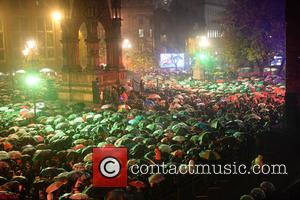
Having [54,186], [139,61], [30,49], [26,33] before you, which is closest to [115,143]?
[54,186]

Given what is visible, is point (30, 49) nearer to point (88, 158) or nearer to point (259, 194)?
point (88, 158)

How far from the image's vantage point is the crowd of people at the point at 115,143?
31.7 feet

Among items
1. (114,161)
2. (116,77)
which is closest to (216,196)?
(114,161)

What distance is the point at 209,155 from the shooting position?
11.1 m

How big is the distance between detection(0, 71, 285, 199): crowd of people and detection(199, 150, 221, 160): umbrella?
0.03 meters

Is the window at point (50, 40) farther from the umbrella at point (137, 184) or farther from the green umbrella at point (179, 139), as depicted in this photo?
the umbrella at point (137, 184)

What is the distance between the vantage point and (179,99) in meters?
23.7

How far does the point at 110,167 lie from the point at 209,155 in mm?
2722

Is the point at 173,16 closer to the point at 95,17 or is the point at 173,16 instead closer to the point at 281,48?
the point at 281,48

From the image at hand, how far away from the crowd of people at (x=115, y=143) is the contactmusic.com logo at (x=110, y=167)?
7.6 inches

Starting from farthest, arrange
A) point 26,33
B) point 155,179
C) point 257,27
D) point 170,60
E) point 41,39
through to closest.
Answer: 1. point 170,60
2. point 41,39
3. point 26,33
4. point 257,27
5. point 155,179

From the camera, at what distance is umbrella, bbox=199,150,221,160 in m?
11.1

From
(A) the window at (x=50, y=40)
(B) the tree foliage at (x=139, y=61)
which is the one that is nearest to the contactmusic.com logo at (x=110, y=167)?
(A) the window at (x=50, y=40)
